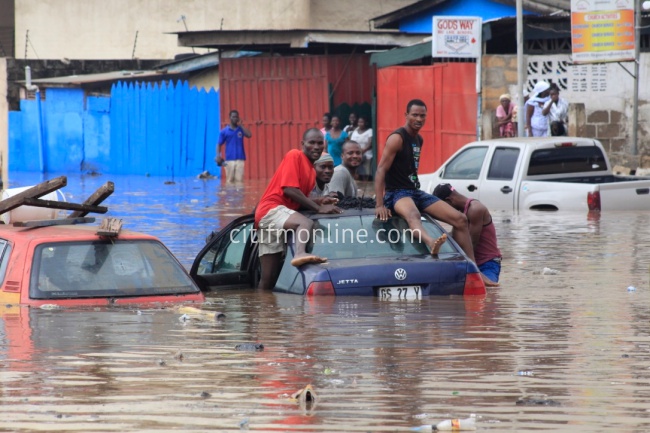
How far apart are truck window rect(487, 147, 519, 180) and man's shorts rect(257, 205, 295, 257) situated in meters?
8.50

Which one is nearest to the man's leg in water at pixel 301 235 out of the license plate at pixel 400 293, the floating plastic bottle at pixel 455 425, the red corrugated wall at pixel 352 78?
the license plate at pixel 400 293

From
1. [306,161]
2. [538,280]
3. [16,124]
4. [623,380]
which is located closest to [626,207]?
[538,280]

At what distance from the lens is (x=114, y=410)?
6434mm

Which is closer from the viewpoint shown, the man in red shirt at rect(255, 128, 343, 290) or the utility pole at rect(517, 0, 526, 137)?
the man in red shirt at rect(255, 128, 343, 290)

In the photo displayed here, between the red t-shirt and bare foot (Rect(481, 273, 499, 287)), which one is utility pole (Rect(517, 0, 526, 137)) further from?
the red t-shirt

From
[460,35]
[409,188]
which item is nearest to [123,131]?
[460,35]

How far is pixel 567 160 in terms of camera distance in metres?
18.9

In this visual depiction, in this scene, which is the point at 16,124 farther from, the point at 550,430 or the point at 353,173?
the point at 550,430

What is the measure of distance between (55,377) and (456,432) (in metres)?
2.46

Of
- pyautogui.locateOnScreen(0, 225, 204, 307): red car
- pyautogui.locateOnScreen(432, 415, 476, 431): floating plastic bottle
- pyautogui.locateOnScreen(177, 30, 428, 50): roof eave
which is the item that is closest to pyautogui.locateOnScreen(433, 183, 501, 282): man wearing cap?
pyautogui.locateOnScreen(0, 225, 204, 307): red car

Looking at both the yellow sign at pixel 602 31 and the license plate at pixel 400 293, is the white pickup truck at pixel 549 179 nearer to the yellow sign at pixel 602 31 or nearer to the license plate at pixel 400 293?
the yellow sign at pixel 602 31

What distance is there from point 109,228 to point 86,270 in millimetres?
350

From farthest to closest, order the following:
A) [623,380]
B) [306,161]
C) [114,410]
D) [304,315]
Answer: [306,161]
[304,315]
[623,380]
[114,410]

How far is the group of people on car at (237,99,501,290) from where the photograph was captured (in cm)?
1080
